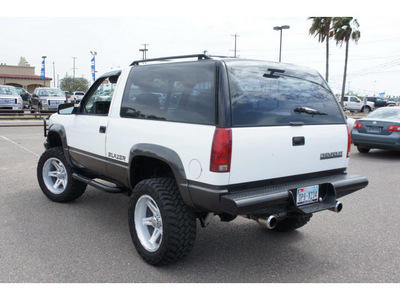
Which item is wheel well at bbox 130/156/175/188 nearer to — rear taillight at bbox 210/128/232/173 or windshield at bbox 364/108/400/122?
rear taillight at bbox 210/128/232/173

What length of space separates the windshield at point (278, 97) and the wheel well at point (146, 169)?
1128mm

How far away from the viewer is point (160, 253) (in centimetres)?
339

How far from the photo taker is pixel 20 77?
6156 centimetres

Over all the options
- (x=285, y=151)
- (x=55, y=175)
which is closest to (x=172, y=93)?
(x=285, y=151)

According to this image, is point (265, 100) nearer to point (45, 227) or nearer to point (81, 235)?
point (81, 235)

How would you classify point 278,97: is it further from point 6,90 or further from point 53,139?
point 6,90

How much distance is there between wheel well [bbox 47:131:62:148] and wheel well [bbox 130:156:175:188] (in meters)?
2.29

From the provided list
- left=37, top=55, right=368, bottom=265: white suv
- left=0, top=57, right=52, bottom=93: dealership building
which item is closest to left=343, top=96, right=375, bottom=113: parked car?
left=37, top=55, right=368, bottom=265: white suv

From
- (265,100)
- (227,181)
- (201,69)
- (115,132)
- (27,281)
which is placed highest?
(201,69)

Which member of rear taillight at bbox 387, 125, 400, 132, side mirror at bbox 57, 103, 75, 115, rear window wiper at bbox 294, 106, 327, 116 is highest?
rear window wiper at bbox 294, 106, 327, 116

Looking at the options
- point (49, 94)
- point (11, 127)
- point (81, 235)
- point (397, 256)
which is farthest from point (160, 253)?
point (49, 94)

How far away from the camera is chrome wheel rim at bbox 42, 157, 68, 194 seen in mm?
5473

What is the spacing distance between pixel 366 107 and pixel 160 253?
4027 cm

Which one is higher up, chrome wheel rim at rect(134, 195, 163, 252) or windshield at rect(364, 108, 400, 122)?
windshield at rect(364, 108, 400, 122)
